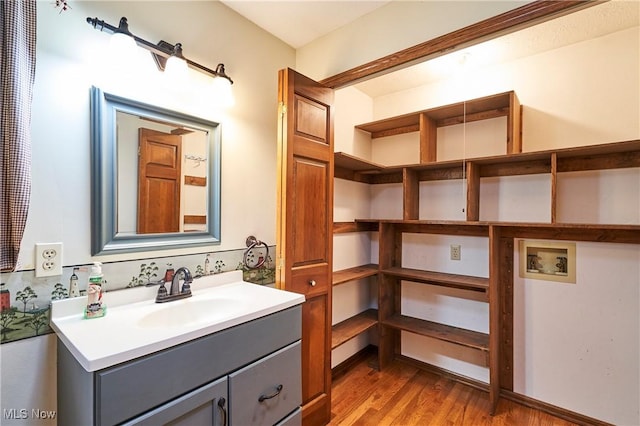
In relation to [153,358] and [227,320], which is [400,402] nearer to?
[227,320]

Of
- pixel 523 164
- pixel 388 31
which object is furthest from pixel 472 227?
pixel 388 31

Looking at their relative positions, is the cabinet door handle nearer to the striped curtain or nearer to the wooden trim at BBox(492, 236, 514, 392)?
the striped curtain

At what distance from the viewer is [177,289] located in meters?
1.36

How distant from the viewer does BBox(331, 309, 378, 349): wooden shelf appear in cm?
212

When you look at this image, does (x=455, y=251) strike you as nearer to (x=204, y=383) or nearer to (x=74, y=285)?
(x=204, y=383)

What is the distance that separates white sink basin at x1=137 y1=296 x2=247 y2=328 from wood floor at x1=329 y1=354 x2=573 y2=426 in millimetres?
1126

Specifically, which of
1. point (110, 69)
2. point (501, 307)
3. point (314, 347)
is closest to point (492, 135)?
point (501, 307)

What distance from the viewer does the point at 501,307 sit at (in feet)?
6.92

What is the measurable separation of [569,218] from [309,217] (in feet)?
5.49

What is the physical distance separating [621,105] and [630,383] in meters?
1.64

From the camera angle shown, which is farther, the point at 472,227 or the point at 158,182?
the point at 472,227

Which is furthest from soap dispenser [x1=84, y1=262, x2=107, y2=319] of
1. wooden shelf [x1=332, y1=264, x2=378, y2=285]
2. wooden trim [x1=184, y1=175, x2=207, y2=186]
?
wooden shelf [x1=332, y1=264, x2=378, y2=285]

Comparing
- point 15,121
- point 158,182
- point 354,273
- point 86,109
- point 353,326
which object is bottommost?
point 353,326

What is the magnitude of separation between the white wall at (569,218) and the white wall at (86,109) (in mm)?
1133
